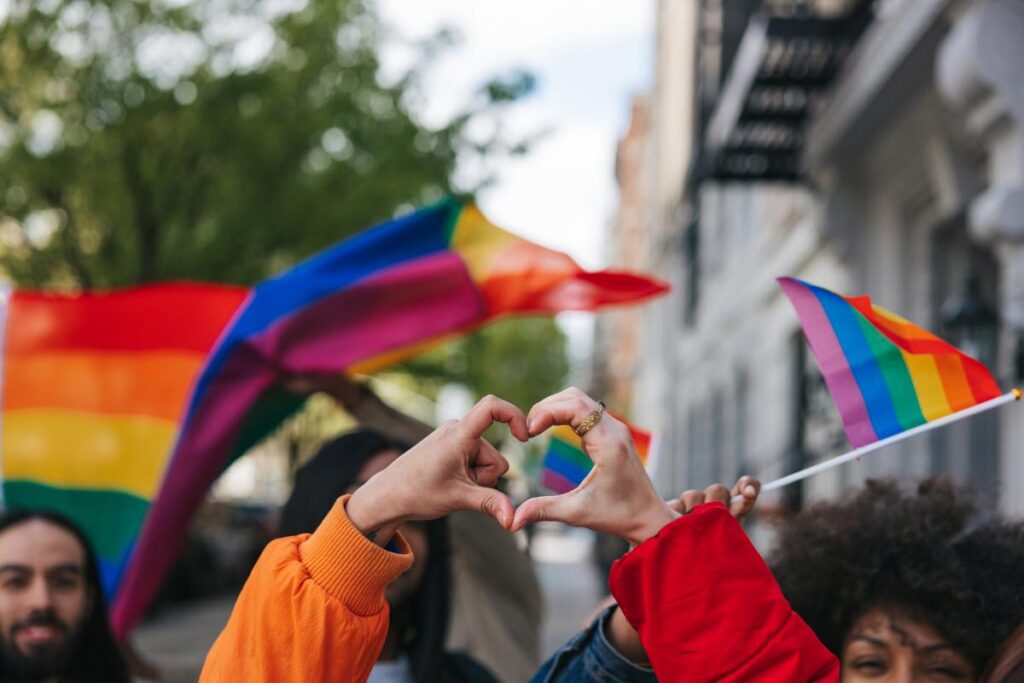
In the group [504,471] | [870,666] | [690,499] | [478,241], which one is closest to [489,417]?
[504,471]

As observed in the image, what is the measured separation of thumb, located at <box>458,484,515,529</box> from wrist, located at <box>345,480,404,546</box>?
0.10m

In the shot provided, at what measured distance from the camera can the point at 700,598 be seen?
172 centimetres

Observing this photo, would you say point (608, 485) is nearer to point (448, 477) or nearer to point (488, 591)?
point (448, 477)

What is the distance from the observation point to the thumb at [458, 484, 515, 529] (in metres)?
1.72

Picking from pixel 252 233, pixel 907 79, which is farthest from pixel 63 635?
pixel 252 233

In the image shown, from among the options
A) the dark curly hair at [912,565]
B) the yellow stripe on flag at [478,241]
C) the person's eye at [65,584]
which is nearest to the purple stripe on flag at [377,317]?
the yellow stripe on flag at [478,241]

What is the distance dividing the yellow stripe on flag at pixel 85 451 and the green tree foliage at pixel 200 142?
7737mm

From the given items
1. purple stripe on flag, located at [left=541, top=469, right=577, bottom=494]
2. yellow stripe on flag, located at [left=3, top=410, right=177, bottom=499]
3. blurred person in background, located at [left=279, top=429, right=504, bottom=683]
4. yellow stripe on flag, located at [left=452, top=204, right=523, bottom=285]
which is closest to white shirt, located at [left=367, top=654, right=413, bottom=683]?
blurred person in background, located at [left=279, top=429, right=504, bottom=683]

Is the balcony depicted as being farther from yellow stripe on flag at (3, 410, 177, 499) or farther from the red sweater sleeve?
the red sweater sleeve

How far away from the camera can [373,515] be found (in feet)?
5.93

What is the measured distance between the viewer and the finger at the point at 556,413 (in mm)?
1761

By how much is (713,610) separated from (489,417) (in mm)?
376

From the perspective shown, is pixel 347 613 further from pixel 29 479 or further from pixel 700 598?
pixel 29 479

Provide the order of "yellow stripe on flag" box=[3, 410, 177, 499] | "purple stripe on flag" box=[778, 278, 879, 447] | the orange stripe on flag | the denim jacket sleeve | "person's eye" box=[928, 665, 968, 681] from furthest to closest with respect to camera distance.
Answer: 1. the orange stripe on flag
2. "yellow stripe on flag" box=[3, 410, 177, 499]
3. "purple stripe on flag" box=[778, 278, 879, 447]
4. "person's eye" box=[928, 665, 968, 681]
5. the denim jacket sleeve
